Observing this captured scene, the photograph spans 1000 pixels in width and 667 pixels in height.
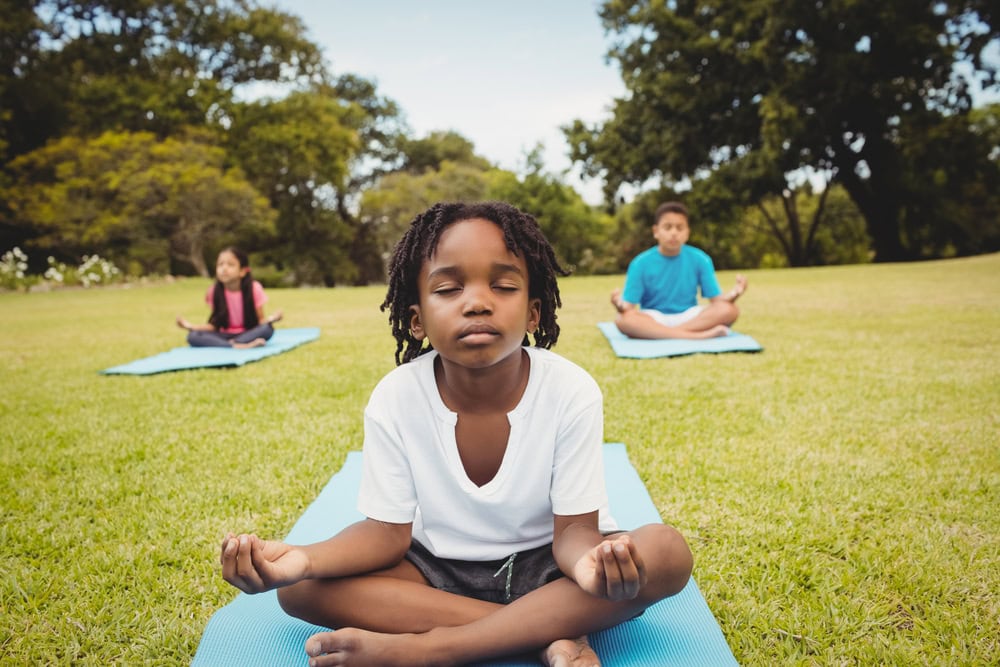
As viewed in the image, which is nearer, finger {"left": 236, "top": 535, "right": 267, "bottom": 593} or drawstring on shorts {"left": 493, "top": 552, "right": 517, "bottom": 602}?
finger {"left": 236, "top": 535, "right": 267, "bottom": 593}

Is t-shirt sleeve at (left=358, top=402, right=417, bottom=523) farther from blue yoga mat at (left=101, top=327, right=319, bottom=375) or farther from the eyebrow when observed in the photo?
blue yoga mat at (left=101, top=327, right=319, bottom=375)

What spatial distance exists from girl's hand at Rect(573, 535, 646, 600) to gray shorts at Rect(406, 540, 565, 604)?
316mm

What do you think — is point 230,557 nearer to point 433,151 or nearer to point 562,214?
point 562,214

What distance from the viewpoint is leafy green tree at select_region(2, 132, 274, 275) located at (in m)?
18.2

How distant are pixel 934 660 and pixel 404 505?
1.33m

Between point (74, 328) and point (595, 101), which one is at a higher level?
point (595, 101)

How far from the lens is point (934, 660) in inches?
60.1

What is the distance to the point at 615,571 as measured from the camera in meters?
1.29

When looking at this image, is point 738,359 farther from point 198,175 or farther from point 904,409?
point 198,175

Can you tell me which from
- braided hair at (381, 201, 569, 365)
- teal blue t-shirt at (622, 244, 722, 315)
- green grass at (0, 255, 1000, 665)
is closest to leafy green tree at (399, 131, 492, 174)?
teal blue t-shirt at (622, 244, 722, 315)

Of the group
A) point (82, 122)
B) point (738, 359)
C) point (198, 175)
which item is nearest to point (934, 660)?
point (738, 359)

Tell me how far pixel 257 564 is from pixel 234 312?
5.37 metres

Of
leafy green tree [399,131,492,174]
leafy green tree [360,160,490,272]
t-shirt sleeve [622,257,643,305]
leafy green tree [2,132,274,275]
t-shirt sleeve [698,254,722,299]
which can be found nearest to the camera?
t-shirt sleeve [698,254,722,299]

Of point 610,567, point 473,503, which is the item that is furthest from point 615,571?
point 473,503
